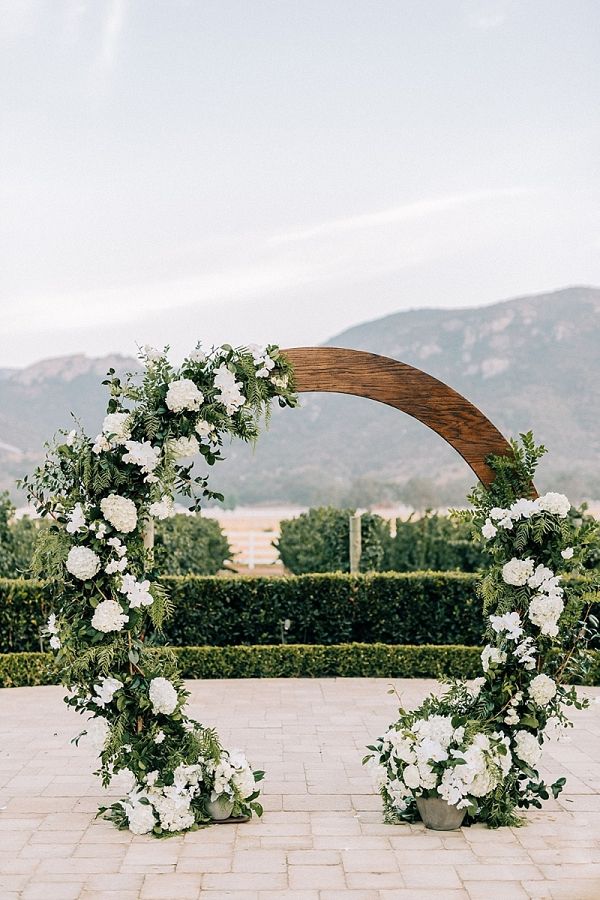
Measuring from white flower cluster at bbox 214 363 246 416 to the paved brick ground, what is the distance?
196 centimetres

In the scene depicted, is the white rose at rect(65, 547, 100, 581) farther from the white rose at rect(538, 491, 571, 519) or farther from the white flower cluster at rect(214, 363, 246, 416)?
the white rose at rect(538, 491, 571, 519)

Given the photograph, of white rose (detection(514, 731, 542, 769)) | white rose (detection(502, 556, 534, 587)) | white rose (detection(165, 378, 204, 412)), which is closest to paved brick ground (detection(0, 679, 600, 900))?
white rose (detection(514, 731, 542, 769))

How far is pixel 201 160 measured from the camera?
45312 mm

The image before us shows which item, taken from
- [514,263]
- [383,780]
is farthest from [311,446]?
[383,780]

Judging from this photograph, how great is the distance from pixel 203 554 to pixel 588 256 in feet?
215

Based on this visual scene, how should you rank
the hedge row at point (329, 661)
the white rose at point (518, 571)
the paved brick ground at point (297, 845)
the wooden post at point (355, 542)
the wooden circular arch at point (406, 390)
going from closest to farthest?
the paved brick ground at point (297, 845) < the white rose at point (518, 571) < the wooden circular arch at point (406, 390) < the hedge row at point (329, 661) < the wooden post at point (355, 542)

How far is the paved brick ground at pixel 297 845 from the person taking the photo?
155 inches

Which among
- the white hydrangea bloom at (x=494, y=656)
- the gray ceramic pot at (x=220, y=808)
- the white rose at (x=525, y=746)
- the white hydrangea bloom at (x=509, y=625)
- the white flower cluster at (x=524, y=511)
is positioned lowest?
the gray ceramic pot at (x=220, y=808)

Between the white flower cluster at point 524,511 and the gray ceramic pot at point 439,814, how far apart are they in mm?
1248

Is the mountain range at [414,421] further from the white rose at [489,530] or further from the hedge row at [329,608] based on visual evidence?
the white rose at [489,530]

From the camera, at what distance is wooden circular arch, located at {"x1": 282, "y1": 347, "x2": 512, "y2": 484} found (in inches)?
185

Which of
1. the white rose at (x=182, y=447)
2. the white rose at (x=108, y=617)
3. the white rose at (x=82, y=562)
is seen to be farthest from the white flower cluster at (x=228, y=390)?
the white rose at (x=108, y=617)

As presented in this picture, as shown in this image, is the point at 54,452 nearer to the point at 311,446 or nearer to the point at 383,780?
the point at 383,780

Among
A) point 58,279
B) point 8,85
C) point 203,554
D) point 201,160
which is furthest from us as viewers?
point 58,279
